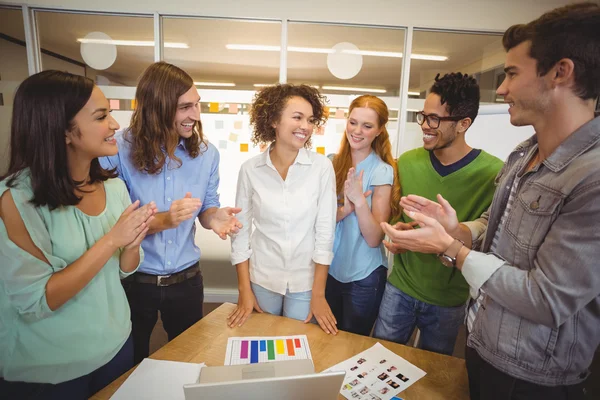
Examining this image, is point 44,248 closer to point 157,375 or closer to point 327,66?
point 157,375

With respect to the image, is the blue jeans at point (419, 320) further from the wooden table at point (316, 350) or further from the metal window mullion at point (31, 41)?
the metal window mullion at point (31, 41)

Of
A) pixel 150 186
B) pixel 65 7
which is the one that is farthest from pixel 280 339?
pixel 65 7

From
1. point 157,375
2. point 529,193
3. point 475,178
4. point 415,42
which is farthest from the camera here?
point 415,42

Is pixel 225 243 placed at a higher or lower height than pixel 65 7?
lower

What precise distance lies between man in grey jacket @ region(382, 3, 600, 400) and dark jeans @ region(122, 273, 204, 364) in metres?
1.34

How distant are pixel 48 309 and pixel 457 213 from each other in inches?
68.1

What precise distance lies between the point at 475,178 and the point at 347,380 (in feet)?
3.70

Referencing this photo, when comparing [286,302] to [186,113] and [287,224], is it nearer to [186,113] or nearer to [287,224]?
[287,224]

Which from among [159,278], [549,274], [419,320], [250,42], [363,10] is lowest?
[419,320]

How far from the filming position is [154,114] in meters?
1.63

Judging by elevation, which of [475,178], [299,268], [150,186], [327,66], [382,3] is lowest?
[299,268]

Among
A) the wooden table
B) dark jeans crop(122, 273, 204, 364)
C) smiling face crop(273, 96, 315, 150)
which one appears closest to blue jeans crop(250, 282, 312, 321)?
the wooden table

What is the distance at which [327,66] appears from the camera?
3.59 m

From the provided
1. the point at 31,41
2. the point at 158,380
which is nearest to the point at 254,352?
the point at 158,380
